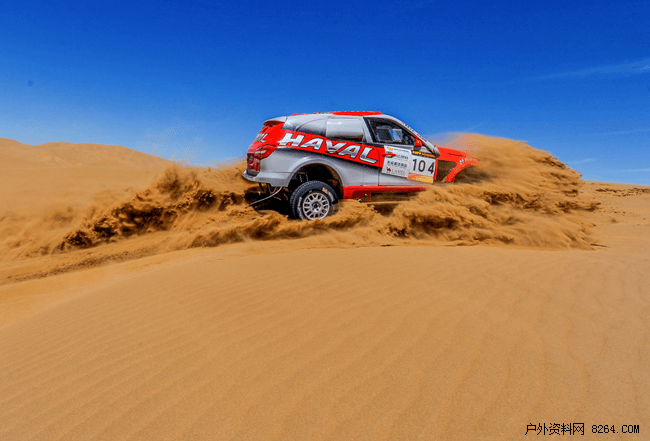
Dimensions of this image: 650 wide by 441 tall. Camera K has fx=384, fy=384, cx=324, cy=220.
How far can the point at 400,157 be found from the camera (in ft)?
24.2

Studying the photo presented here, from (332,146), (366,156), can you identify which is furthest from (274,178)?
(366,156)

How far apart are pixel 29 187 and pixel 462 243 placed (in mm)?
12328

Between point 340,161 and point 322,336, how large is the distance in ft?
16.1

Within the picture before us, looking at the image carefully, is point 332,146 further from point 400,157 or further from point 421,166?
point 421,166

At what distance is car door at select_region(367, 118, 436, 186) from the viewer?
7.30 m

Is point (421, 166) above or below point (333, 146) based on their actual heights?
below

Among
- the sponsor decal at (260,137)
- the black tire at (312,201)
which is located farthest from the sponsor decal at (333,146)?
the black tire at (312,201)

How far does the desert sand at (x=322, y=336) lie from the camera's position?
183cm

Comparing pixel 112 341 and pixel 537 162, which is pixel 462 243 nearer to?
pixel 537 162

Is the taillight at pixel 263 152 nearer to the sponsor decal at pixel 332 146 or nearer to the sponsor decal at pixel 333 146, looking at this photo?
the sponsor decal at pixel 333 146

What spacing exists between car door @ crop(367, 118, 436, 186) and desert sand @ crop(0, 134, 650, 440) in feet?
4.40

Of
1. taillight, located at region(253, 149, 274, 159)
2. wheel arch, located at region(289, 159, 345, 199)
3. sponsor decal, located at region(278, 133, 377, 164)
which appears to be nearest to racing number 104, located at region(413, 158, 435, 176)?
sponsor decal, located at region(278, 133, 377, 164)

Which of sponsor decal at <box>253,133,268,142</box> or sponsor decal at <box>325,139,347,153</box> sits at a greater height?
sponsor decal at <box>253,133,268,142</box>

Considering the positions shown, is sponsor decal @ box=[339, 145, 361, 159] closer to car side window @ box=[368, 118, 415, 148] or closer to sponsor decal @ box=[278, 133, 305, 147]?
car side window @ box=[368, 118, 415, 148]
